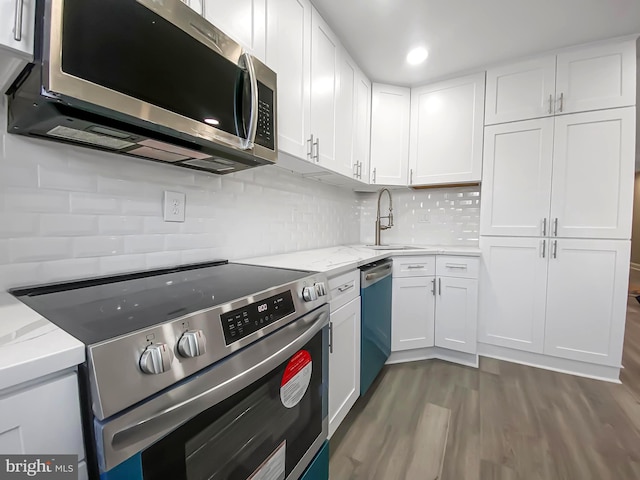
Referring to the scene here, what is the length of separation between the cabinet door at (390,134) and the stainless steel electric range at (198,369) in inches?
67.8

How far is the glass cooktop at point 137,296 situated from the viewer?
0.57m

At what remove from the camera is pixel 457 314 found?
2275mm

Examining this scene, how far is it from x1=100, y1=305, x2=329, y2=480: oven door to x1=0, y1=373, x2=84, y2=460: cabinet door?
0.04m

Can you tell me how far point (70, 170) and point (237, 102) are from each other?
1.90ft

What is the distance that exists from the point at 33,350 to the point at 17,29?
1.98ft

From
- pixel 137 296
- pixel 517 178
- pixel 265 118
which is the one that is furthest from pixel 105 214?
pixel 517 178

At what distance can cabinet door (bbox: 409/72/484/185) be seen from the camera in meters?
2.41

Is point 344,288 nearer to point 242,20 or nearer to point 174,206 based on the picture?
point 174,206

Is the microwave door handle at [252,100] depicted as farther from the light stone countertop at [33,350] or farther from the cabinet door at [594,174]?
the cabinet door at [594,174]

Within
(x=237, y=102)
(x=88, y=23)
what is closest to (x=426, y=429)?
(x=237, y=102)

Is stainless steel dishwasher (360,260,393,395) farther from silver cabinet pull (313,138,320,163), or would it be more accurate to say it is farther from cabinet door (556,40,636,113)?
cabinet door (556,40,636,113)

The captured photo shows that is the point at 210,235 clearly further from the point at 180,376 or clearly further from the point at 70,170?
the point at 180,376

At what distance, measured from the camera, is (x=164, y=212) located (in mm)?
1189

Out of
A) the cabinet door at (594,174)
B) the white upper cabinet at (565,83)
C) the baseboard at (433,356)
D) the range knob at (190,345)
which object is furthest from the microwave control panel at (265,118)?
the cabinet door at (594,174)
